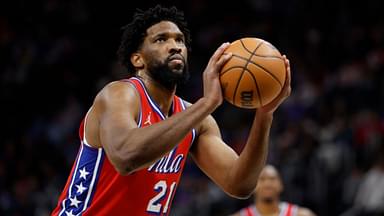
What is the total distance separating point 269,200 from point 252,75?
3.63 meters

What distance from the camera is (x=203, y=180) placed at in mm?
10523

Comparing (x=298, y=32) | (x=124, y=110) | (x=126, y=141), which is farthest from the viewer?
(x=298, y=32)

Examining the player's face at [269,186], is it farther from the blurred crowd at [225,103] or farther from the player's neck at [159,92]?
the player's neck at [159,92]

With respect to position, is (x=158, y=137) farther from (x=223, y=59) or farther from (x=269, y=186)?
(x=269, y=186)

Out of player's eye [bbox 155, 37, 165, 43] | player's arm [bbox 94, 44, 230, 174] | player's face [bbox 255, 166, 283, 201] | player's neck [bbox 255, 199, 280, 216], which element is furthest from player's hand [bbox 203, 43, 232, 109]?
player's neck [bbox 255, 199, 280, 216]

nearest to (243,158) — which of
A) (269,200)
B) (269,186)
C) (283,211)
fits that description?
(269,186)

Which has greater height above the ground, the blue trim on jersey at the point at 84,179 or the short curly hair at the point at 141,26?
the short curly hair at the point at 141,26

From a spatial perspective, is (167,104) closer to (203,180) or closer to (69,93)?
(203,180)

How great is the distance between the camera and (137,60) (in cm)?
499

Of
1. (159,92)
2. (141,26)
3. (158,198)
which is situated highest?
(141,26)

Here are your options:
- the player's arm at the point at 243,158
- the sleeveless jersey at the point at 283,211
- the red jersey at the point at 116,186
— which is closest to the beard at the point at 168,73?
the red jersey at the point at 116,186

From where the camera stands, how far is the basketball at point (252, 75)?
166 inches

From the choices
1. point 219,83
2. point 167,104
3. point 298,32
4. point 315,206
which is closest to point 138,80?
point 167,104

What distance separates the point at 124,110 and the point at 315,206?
574 cm
